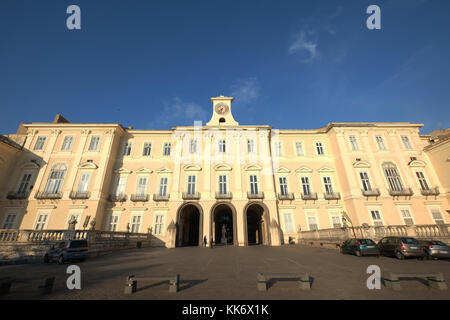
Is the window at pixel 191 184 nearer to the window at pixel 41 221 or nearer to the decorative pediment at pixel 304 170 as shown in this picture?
the decorative pediment at pixel 304 170

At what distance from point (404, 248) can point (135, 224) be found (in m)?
24.6

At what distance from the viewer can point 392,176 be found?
23.9 metres

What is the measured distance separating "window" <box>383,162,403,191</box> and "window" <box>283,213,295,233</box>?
13.2m

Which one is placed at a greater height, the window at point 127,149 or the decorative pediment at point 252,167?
the window at point 127,149

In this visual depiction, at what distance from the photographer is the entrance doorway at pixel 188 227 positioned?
74.7ft

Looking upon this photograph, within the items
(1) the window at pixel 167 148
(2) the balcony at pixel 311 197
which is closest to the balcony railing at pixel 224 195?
(2) the balcony at pixel 311 197

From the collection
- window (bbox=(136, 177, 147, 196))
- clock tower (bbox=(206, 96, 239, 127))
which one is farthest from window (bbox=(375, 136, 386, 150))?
window (bbox=(136, 177, 147, 196))

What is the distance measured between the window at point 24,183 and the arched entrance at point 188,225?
1873 centimetres

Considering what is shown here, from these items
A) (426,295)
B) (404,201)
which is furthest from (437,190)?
(426,295)

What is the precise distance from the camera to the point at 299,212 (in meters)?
23.4

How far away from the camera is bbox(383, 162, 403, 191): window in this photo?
76.5ft

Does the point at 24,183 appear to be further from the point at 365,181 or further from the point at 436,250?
Result: the point at 365,181

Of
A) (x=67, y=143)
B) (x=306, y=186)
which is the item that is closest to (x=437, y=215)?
(x=306, y=186)

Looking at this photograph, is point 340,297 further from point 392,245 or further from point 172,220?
point 172,220
